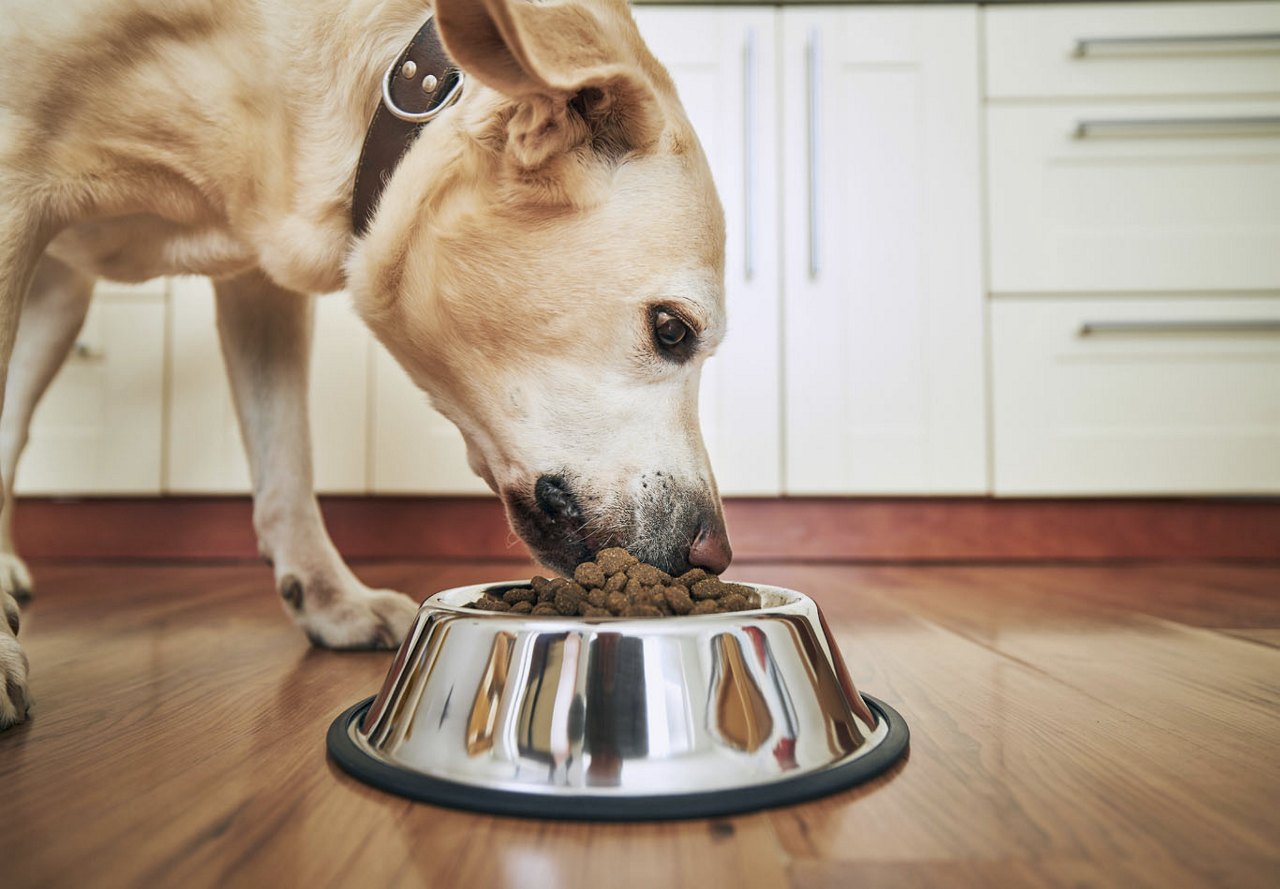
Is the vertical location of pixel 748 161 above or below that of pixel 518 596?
above

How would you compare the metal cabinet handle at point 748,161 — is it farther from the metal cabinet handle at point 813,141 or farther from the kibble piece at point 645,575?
the kibble piece at point 645,575

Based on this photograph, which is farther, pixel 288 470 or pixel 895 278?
pixel 895 278

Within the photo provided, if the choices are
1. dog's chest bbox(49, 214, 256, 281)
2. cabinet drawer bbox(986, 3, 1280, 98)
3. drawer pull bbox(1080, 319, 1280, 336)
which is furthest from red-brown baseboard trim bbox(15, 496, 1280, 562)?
dog's chest bbox(49, 214, 256, 281)

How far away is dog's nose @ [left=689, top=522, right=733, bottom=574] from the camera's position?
0.98 m

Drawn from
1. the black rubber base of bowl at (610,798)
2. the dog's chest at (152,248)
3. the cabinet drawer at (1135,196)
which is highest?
the cabinet drawer at (1135,196)

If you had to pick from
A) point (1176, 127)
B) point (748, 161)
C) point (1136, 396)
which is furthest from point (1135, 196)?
point (748, 161)

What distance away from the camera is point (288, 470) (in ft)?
4.18

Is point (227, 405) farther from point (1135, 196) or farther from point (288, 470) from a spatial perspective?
point (1135, 196)

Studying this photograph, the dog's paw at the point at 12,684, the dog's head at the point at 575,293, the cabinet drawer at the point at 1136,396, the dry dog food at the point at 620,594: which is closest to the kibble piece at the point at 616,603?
the dry dog food at the point at 620,594

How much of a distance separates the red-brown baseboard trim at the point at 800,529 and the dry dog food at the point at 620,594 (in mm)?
1502

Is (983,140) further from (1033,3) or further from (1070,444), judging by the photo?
(1070,444)

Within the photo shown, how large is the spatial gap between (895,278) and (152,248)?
1714mm

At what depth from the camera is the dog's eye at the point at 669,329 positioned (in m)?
1.00

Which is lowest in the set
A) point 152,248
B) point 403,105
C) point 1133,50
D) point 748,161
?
point 152,248
